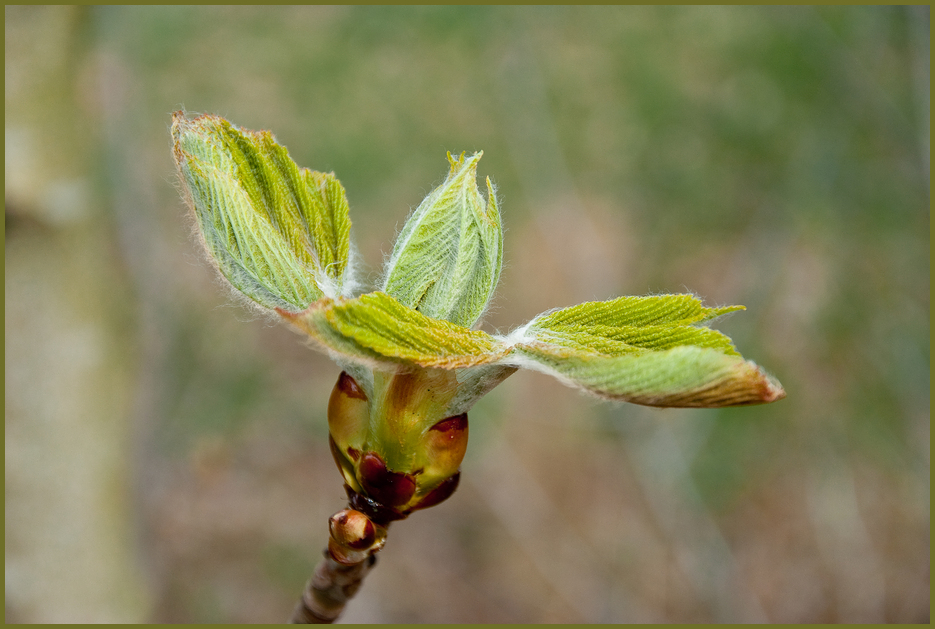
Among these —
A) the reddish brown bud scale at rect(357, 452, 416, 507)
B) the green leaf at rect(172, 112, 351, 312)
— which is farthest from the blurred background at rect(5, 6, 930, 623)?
the reddish brown bud scale at rect(357, 452, 416, 507)

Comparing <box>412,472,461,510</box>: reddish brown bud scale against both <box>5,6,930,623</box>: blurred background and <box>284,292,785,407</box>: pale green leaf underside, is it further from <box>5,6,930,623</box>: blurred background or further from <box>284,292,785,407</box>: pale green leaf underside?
<box>5,6,930,623</box>: blurred background

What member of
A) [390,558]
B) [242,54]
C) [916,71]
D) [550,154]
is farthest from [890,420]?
[242,54]

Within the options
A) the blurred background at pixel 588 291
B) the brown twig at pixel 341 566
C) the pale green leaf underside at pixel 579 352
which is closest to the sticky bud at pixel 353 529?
the brown twig at pixel 341 566

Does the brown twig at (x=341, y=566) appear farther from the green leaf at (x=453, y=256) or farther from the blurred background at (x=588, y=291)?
the blurred background at (x=588, y=291)

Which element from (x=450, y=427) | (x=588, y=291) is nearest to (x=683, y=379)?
(x=450, y=427)

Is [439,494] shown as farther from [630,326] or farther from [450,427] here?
[630,326]

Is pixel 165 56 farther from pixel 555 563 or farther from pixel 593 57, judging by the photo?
pixel 555 563
